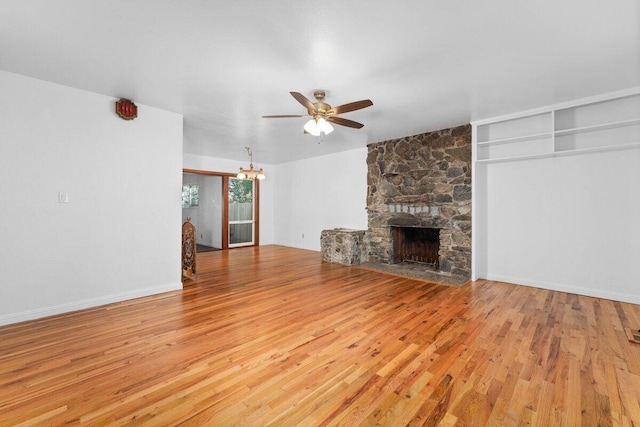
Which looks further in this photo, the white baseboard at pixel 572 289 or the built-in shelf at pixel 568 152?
the white baseboard at pixel 572 289

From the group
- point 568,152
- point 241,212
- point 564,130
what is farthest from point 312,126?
point 241,212

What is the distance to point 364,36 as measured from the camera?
2.18m

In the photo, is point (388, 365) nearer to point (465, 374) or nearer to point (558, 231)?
point (465, 374)

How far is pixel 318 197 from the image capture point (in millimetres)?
7422

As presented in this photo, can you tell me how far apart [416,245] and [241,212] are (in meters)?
5.06

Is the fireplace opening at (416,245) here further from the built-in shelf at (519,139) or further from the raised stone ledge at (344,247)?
the built-in shelf at (519,139)

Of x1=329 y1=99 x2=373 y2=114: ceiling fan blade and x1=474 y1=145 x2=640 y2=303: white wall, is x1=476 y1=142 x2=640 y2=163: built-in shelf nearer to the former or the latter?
x1=474 y1=145 x2=640 y2=303: white wall

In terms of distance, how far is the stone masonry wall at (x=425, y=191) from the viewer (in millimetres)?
4566

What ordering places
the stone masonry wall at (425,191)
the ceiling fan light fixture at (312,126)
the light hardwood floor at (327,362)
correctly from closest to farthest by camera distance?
the light hardwood floor at (327,362) < the ceiling fan light fixture at (312,126) < the stone masonry wall at (425,191)

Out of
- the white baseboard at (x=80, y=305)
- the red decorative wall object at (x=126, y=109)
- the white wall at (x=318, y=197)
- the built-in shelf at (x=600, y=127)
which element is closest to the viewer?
the white baseboard at (x=80, y=305)

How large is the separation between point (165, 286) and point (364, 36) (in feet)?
12.8

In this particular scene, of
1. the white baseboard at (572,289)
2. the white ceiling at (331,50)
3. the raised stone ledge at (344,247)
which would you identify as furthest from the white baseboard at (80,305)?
the white baseboard at (572,289)

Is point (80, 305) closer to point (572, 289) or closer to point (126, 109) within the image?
point (126, 109)

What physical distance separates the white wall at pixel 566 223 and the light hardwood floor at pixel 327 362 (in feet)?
1.38
